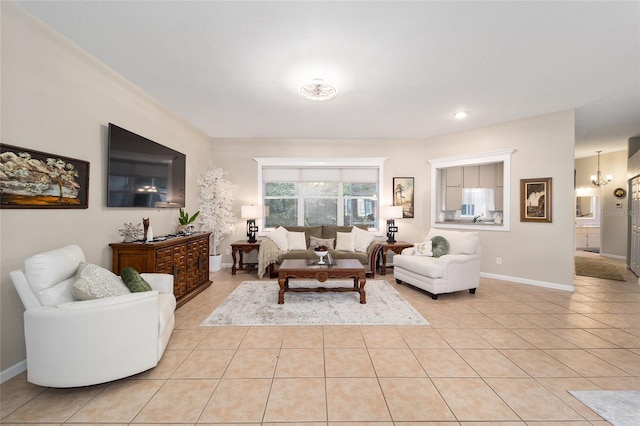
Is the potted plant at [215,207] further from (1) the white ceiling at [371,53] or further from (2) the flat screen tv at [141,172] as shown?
(1) the white ceiling at [371,53]

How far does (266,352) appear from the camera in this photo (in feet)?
7.80

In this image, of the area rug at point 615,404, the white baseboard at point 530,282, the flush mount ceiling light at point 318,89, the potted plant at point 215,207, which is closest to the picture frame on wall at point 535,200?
the white baseboard at point 530,282

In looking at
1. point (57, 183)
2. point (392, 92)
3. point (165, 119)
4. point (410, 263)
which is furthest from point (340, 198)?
point (57, 183)

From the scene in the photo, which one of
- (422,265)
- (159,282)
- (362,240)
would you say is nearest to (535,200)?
(422,265)

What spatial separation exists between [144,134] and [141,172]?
59cm

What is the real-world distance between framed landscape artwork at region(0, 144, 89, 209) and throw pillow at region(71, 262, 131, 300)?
0.65 metres

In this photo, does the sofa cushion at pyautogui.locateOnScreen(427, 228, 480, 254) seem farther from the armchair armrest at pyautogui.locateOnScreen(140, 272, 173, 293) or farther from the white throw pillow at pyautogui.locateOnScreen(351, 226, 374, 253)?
the armchair armrest at pyautogui.locateOnScreen(140, 272, 173, 293)

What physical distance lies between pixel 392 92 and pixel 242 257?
416cm

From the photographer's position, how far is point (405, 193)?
5.93 meters

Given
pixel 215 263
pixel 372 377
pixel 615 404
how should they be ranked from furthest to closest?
pixel 215 263
pixel 372 377
pixel 615 404

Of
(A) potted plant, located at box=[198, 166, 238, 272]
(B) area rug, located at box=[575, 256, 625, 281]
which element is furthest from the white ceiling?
(B) area rug, located at box=[575, 256, 625, 281]

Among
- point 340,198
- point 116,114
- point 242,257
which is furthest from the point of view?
point 340,198

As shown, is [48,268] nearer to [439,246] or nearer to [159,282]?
[159,282]

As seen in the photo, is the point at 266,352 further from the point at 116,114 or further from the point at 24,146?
the point at 116,114
